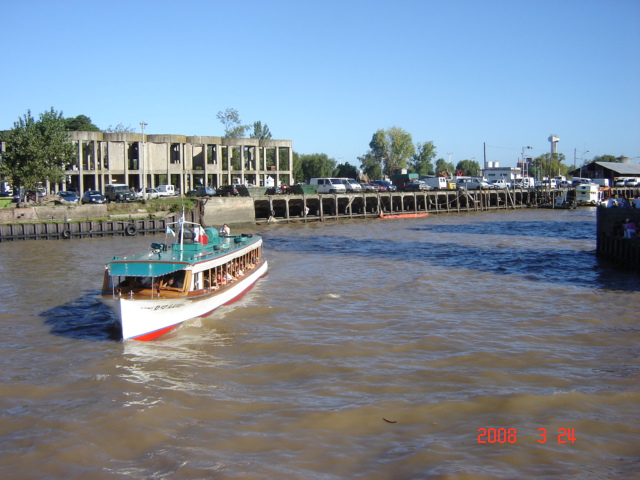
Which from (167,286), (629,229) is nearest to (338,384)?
(167,286)

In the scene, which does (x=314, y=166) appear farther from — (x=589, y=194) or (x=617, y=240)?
(x=617, y=240)

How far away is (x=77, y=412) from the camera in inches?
460

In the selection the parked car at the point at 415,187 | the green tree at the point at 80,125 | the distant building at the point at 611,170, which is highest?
the green tree at the point at 80,125

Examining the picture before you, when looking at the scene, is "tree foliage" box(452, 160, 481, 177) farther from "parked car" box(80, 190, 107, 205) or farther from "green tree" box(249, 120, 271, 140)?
"parked car" box(80, 190, 107, 205)

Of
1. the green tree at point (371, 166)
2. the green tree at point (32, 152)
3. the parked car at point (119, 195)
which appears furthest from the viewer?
the green tree at point (371, 166)

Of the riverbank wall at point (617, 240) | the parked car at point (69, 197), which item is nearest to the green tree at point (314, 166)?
the parked car at point (69, 197)

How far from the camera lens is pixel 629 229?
98.1ft

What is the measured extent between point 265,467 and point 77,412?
4.46 m

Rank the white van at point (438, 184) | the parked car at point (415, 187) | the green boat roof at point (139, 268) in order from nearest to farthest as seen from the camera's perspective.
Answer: the green boat roof at point (139, 268), the parked car at point (415, 187), the white van at point (438, 184)
